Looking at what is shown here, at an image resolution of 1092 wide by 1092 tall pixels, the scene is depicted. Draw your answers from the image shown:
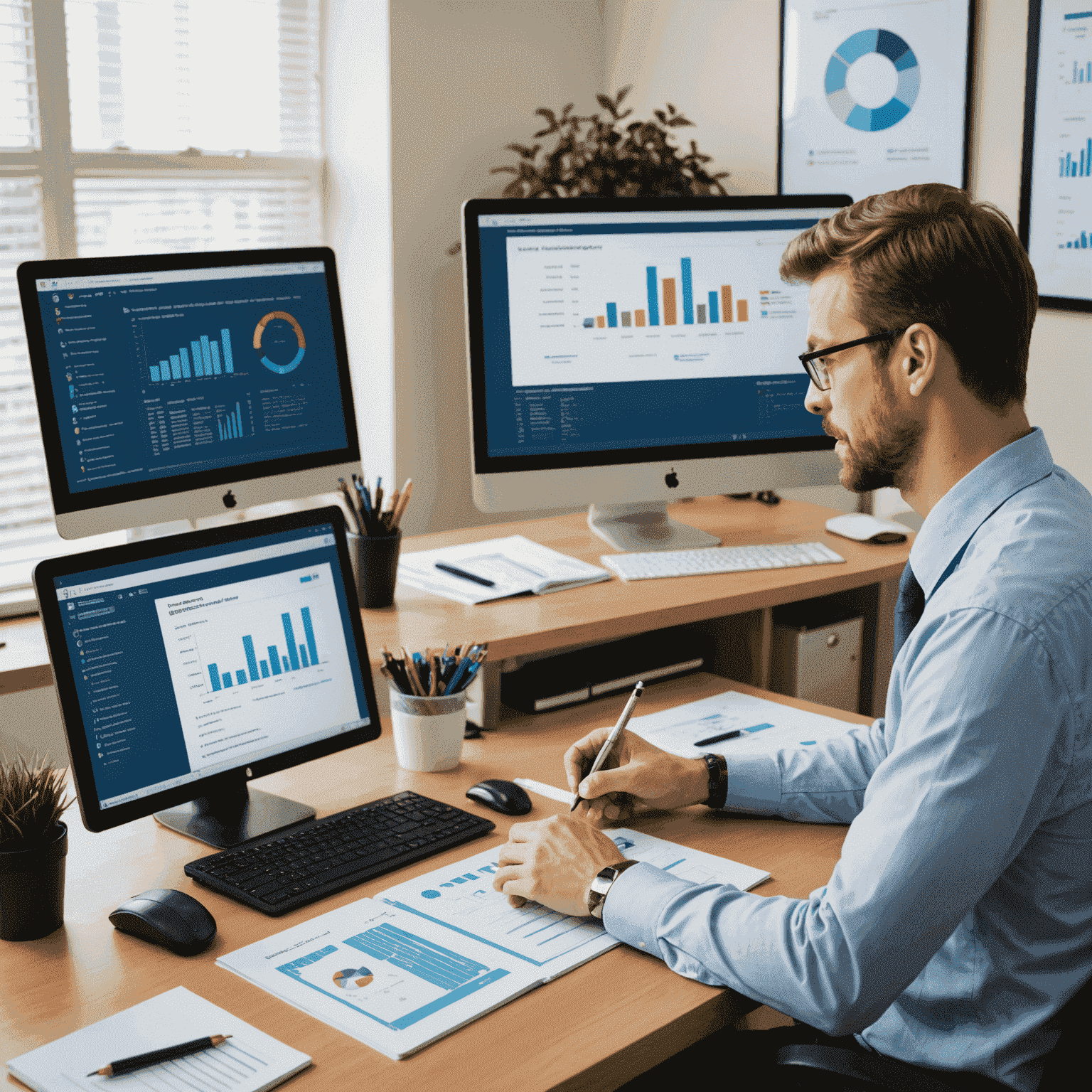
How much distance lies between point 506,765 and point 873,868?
2.34 ft

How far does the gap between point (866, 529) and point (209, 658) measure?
1419mm

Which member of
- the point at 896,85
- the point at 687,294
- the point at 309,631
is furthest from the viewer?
the point at 896,85

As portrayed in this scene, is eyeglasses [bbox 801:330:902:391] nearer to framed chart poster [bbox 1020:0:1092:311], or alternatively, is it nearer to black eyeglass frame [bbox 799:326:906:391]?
black eyeglass frame [bbox 799:326:906:391]

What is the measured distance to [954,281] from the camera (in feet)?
3.94

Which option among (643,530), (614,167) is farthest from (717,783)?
(614,167)

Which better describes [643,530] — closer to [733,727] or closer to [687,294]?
[687,294]

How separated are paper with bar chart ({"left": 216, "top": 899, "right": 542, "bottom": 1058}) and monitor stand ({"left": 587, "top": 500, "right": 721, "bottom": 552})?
46.2 inches

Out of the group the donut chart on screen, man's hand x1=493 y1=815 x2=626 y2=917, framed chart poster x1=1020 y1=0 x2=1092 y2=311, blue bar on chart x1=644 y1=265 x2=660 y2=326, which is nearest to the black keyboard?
man's hand x1=493 y1=815 x2=626 y2=917

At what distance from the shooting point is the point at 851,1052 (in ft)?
3.77

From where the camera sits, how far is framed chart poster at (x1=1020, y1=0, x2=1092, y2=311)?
8.10ft

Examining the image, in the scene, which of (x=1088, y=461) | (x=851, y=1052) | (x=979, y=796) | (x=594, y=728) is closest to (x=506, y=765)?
(x=594, y=728)

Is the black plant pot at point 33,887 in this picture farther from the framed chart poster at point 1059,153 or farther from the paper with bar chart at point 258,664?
the framed chart poster at point 1059,153

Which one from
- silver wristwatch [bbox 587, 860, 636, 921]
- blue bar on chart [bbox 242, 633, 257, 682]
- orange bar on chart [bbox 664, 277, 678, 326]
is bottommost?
silver wristwatch [bbox 587, 860, 636, 921]

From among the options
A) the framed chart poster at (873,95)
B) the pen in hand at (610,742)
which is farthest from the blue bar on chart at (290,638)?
the framed chart poster at (873,95)
